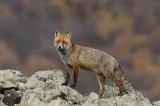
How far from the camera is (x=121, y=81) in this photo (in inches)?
874

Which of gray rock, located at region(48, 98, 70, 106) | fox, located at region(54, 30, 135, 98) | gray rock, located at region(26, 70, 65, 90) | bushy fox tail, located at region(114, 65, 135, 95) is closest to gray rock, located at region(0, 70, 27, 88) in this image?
gray rock, located at region(26, 70, 65, 90)

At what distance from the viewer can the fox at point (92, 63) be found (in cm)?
2208

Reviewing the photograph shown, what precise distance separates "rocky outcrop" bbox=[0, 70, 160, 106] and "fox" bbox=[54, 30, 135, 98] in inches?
23.1

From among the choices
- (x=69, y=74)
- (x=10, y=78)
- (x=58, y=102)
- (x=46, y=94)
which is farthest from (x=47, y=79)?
(x=58, y=102)

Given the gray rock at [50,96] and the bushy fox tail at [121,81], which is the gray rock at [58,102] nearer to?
the gray rock at [50,96]

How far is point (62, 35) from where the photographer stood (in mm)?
23516

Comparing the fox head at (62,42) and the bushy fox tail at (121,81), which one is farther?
the fox head at (62,42)

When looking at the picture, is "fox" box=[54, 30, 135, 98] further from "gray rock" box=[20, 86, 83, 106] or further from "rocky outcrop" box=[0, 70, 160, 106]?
"gray rock" box=[20, 86, 83, 106]

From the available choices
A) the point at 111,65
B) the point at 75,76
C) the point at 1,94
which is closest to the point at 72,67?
the point at 75,76

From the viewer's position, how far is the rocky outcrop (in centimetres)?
1909

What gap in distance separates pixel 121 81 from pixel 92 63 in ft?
4.60

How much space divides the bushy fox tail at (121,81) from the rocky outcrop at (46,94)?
607 millimetres

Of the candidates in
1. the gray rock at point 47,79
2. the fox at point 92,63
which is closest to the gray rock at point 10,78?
the gray rock at point 47,79

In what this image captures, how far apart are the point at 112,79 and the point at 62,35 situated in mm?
3110
